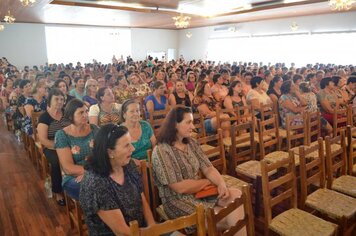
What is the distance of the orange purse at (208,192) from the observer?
2086 millimetres

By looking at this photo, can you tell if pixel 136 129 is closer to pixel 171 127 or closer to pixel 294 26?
pixel 171 127

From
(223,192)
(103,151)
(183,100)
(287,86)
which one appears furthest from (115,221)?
(287,86)

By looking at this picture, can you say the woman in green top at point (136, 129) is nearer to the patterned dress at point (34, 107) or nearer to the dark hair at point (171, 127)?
the dark hair at point (171, 127)

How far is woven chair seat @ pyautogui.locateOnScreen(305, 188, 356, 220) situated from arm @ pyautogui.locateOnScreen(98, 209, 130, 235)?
4.73ft

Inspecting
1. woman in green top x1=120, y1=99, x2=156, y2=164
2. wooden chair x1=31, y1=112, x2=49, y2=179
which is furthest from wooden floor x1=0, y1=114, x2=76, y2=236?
woman in green top x1=120, y1=99, x2=156, y2=164

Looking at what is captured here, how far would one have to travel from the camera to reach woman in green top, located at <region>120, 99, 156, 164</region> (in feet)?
8.64

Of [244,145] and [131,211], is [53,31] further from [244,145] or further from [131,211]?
[131,211]

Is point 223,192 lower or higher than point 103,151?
lower

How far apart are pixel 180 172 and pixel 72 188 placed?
3.02 ft

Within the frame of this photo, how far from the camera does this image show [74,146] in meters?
2.43

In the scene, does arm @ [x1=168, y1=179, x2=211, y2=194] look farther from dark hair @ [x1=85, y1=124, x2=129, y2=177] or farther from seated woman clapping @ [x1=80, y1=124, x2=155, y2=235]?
dark hair @ [x1=85, y1=124, x2=129, y2=177]

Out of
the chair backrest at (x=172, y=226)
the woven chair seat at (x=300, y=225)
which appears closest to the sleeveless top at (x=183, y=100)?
the woven chair seat at (x=300, y=225)

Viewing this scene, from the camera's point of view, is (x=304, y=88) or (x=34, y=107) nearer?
(x=34, y=107)

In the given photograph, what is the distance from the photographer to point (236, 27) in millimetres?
15625
